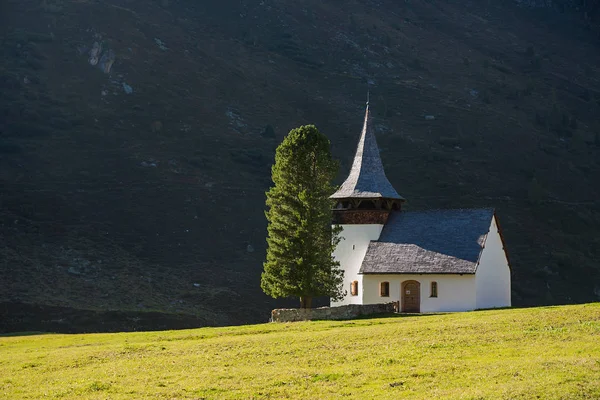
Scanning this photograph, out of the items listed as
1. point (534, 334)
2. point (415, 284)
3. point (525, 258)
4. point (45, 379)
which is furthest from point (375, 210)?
point (525, 258)

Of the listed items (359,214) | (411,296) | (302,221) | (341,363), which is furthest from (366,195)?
(341,363)

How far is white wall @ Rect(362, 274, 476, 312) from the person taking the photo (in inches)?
2133

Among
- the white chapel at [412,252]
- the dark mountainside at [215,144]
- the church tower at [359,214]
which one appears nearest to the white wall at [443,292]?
the white chapel at [412,252]

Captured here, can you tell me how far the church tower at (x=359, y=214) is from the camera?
59.0 metres

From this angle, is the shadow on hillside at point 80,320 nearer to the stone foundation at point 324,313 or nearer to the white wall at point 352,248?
the white wall at point 352,248

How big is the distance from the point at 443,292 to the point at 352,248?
724 centimetres

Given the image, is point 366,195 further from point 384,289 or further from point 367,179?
point 384,289

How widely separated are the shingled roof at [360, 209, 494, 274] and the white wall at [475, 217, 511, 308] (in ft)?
2.78

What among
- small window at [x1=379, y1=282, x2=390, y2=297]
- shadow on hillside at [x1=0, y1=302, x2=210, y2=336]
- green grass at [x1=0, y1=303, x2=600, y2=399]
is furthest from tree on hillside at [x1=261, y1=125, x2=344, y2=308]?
shadow on hillside at [x1=0, y1=302, x2=210, y2=336]

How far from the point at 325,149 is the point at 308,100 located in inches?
4049

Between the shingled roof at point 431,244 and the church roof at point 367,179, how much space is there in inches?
88.8

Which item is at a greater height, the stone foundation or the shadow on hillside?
the stone foundation

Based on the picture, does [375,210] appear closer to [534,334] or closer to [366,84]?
[534,334]

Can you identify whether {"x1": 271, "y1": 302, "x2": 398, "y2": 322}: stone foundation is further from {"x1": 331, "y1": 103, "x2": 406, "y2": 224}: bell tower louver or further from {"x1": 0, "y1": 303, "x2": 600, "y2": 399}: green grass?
{"x1": 331, "y1": 103, "x2": 406, "y2": 224}: bell tower louver
